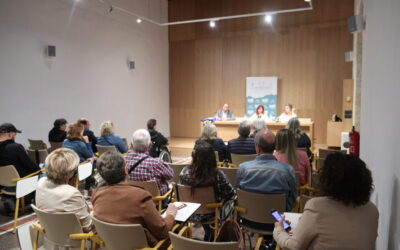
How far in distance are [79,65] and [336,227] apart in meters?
7.89

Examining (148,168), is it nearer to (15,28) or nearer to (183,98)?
(15,28)

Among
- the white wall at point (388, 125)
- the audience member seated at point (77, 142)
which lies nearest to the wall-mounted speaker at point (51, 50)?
the audience member seated at point (77, 142)

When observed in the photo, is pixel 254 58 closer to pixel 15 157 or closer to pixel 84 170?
pixel 84 170

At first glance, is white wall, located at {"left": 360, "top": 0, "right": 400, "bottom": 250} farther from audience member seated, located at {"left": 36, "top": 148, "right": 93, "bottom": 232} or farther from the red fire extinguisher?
audience member seated, located at {"left": 36, "top": 148, "right": 93, "bottom": 232}

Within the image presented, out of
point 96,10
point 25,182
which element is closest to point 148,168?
point 25,182

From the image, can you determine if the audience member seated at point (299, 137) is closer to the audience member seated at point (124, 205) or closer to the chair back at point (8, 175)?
the audience member seated at point (124, 205)

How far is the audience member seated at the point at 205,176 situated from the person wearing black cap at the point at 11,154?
7.70ft

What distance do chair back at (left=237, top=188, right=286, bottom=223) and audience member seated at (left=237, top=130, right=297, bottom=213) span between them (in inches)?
4.8

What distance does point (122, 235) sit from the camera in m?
2.00

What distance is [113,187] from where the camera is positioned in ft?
7.10

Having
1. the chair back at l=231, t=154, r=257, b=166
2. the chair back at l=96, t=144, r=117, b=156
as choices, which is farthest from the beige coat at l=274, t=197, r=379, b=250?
the chair back at l=96, t=144, r=117, b=156

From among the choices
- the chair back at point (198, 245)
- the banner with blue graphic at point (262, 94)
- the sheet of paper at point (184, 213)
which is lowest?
the sheet of paper at point (184, 213)

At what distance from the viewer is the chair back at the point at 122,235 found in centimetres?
196

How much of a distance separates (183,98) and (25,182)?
8741 millimetres
